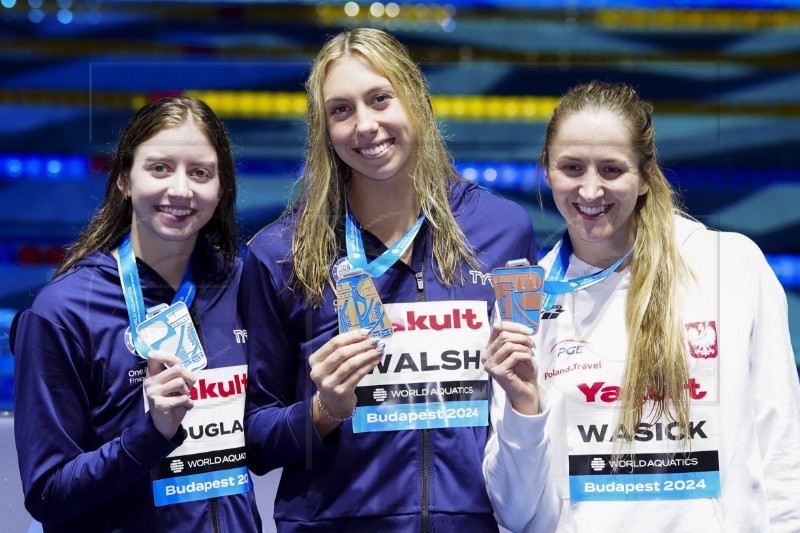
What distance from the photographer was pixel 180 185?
2.22m

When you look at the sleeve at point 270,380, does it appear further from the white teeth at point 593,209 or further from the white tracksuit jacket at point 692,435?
the white teeth at point 593,209

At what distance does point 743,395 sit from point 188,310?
45.3 inches

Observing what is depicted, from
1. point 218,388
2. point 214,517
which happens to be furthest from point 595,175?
point 214,517

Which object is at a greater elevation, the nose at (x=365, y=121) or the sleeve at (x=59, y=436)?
the nose at (x=365, y=121)

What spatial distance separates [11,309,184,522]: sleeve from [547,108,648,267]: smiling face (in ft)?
3.02

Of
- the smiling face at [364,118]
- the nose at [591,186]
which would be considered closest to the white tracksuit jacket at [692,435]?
the nose at [591,186]

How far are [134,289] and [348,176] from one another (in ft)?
1.70

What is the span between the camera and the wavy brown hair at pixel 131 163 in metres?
2.28

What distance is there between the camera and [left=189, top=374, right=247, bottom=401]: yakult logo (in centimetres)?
222

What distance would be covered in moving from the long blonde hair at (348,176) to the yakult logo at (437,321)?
0.08m

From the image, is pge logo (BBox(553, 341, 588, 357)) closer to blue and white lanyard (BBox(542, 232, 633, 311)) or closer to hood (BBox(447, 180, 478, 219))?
blue and white lanyard (BBox(542, 232, 633, 311))

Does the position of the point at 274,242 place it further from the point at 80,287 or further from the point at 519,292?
the point at 519,292

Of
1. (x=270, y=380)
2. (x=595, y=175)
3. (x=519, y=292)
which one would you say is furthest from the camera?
(x=270, y=380)

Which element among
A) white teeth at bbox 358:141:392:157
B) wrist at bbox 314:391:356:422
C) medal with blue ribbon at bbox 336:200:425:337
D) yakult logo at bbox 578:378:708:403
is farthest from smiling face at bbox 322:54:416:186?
yakult logo at bbox 578:378:708:403
